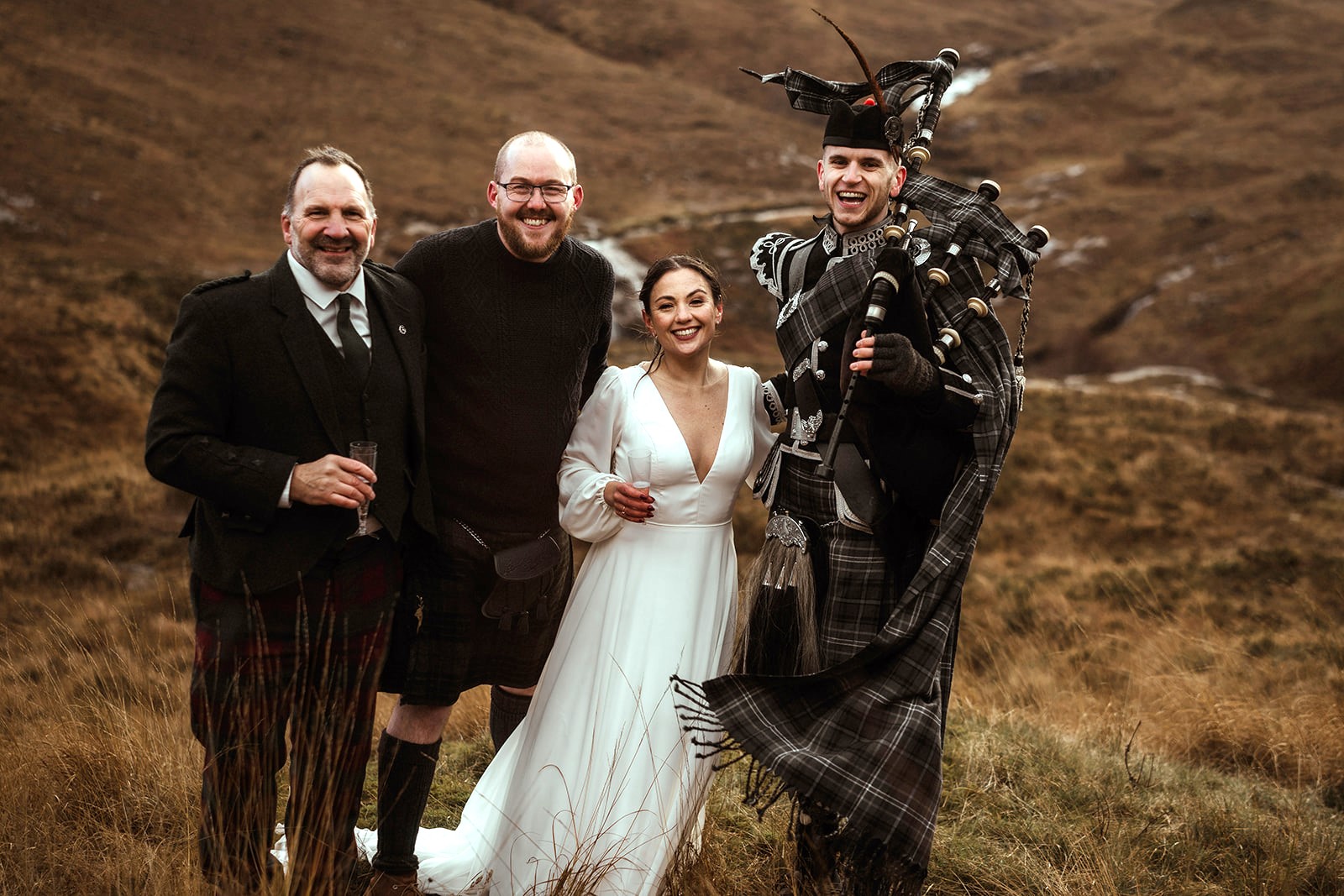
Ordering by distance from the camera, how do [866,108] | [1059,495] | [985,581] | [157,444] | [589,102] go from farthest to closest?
[589,102]
[1059,495]
[985,581]
[866,108]
[157,444]

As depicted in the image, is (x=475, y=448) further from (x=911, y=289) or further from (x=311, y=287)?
(x=911, y=289)

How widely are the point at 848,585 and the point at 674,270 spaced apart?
47.3 inches

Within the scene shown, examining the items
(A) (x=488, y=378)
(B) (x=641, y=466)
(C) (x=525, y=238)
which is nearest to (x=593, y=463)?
(B) (x=641, y=466)

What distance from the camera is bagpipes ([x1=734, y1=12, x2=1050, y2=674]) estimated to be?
286 cm

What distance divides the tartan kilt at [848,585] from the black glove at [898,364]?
453 millimetres

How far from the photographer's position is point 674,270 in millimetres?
3385

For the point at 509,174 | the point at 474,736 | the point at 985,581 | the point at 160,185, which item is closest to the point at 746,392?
the point at 509,174

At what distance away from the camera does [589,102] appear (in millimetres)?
46938

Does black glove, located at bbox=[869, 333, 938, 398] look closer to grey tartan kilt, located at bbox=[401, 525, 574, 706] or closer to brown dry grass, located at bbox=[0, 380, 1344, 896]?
grey tartan kilt, located at bbox=[401, 525, 574, 706]

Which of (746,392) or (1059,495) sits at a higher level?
(746,392)

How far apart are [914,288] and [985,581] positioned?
859 centimetres

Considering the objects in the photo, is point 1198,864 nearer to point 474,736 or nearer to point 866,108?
point 866,108

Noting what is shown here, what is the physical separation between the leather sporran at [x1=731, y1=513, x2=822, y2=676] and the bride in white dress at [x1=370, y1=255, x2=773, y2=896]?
0.18m

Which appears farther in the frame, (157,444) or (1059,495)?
(1059,495)
